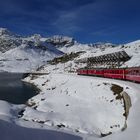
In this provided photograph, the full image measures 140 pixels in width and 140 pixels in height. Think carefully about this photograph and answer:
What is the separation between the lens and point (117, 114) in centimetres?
3797

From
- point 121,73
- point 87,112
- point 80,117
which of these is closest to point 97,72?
point 121,73

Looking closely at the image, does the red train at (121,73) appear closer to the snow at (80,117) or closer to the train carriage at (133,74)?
the train carriage at (133,74)

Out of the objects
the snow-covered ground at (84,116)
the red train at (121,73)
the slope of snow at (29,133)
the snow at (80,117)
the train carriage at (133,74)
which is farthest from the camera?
the red train at (121,73)

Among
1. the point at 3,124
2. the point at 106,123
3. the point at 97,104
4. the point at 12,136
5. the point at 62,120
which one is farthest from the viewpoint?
the point at 97,104

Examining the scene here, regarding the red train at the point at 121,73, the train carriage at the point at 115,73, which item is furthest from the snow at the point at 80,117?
the train carriage at the point at 115,73

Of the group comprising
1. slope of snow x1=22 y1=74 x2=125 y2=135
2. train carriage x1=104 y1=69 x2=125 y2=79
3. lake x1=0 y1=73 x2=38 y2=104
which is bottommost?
lake x1=0 y1=73 x2=38 y2=104

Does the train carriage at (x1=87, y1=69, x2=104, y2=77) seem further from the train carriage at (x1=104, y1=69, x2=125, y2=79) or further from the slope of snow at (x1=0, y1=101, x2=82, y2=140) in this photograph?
the slope of snow at (x1=0, y1=101, x2=82, y2=140)

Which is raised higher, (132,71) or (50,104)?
(132,71)

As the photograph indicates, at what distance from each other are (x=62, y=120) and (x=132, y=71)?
18.4 m

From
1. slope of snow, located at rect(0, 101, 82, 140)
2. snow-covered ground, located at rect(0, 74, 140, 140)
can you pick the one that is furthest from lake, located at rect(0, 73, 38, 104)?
slope of snow, located at rect(0, 101, 82, 140)

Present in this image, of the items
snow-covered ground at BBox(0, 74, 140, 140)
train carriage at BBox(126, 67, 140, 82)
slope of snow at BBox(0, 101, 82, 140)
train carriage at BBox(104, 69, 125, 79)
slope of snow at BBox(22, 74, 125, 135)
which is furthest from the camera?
train carriage at BBox(104, 69, 125, 79)

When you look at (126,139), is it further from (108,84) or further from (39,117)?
(108,84)

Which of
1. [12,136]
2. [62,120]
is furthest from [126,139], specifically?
[62,120]

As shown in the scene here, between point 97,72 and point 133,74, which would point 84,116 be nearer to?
point 133,74
